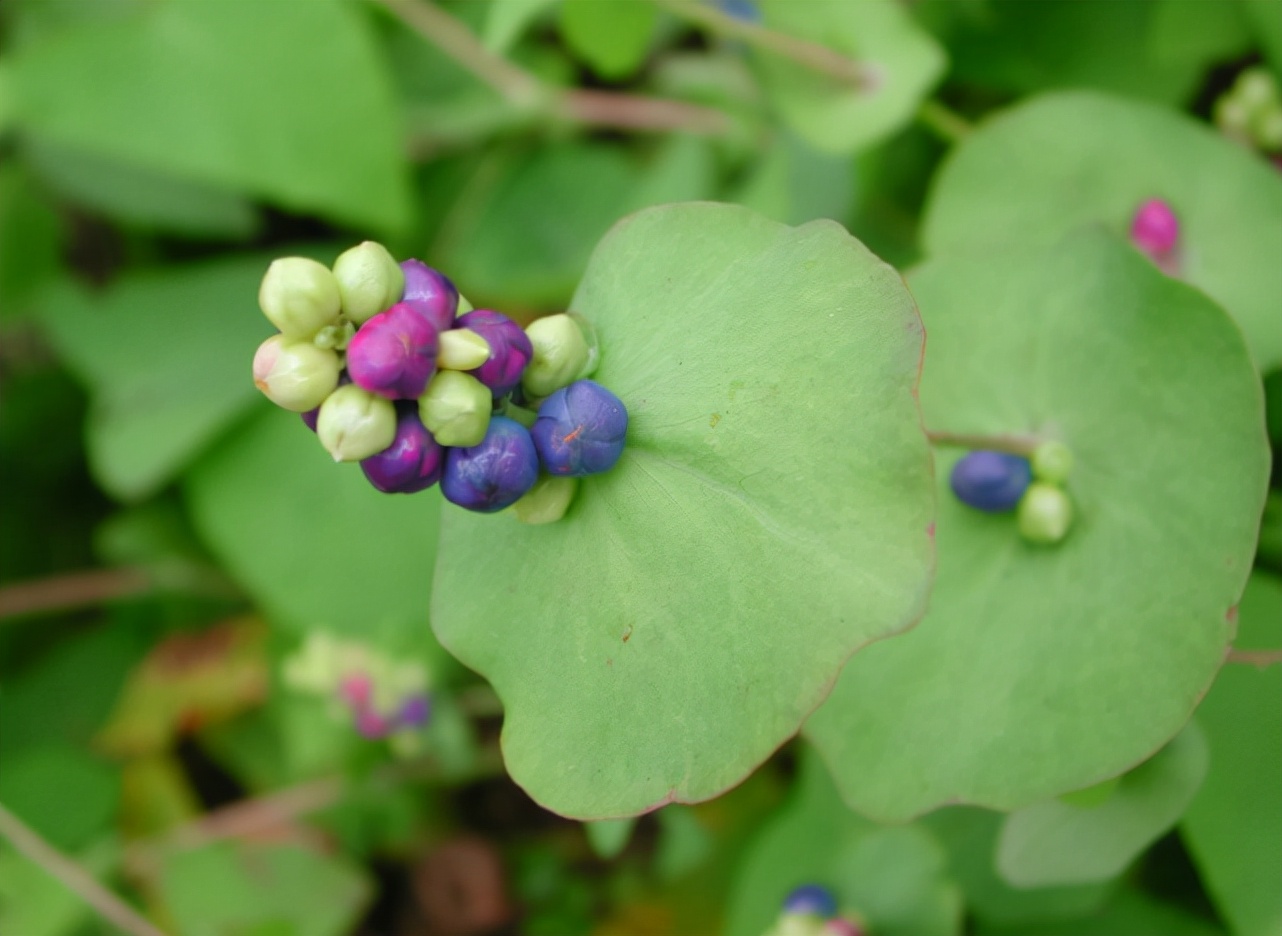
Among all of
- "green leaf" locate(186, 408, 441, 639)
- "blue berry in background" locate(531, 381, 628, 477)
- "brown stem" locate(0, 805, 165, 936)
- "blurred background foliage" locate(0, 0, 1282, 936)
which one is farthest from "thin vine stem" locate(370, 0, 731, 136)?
"brown stem" locate(0, 805, 165, 936)

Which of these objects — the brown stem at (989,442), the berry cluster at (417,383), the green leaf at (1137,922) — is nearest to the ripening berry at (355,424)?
the berry cluster at (417,383)

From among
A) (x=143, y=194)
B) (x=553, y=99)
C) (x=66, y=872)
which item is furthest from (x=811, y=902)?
(x=143, y=194)

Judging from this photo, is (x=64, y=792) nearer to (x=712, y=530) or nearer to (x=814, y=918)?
(x=814, y=918)

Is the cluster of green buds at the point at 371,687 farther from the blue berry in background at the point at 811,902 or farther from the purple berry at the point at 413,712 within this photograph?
the blue berry in background at the point at 811,902

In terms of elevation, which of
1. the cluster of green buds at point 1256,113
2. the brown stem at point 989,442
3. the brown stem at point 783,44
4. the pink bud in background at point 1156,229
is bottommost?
the brown stem at point 989,442

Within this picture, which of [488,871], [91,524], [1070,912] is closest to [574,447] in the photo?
[1070,912]

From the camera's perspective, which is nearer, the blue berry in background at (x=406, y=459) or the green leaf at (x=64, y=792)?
the blue berry in background at (x=406, y=459)

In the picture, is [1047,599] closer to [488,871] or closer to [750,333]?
[750,333]
